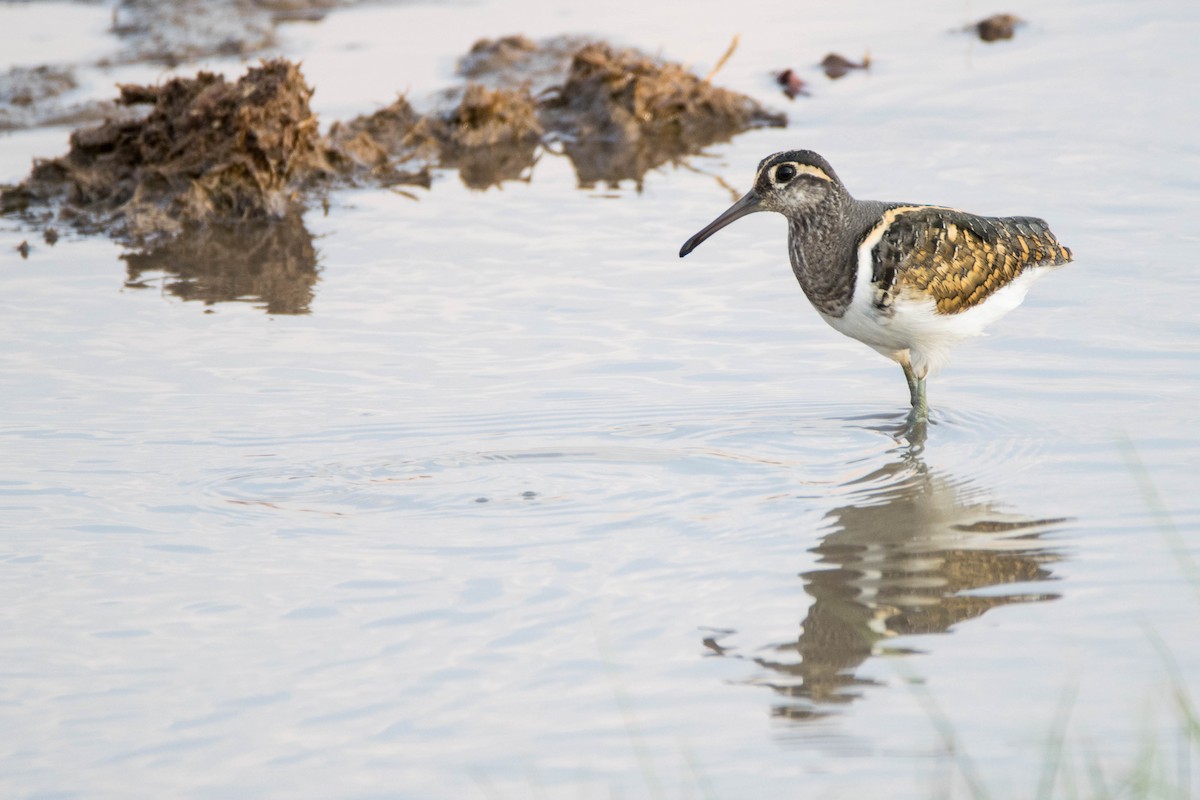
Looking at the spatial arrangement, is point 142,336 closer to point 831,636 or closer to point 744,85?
point 831,636

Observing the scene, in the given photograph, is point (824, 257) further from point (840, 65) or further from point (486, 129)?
point (840, 65)

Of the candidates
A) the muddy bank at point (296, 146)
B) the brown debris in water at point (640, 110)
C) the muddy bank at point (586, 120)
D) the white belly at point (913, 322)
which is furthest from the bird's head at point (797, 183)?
the brown debris in water at point (640, 110)

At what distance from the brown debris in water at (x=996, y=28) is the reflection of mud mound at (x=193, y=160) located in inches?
228

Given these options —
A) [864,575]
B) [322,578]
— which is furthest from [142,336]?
[864,575]

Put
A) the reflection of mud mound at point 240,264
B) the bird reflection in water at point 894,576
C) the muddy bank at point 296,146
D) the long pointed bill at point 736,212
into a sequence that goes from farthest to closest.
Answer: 1. the muddy bank at point 296,146
2. the reflection of mud mound at point 240,264
3. the long pointed bill at point 736,212
4. the bird reflection in water at point 894,576

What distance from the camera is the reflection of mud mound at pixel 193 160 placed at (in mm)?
10812

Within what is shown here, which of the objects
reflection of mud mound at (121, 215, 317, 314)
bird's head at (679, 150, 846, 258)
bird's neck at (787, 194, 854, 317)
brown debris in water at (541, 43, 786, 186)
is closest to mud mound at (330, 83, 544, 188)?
brown debris in water at (541, 43, 786, 186)

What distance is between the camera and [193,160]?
11000 mm

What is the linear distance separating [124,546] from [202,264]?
407 cm

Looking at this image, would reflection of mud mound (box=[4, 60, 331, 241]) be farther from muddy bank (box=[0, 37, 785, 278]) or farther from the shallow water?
the shallow water

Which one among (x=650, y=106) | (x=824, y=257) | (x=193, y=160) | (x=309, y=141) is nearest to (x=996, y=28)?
(x=650, y=106)

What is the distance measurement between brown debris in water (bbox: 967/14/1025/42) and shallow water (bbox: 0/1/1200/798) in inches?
91.1

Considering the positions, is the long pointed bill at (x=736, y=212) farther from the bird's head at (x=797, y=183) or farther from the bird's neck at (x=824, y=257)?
the bird's neck at (x=824, y=257)

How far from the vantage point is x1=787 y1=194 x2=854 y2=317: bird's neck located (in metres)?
7.25
